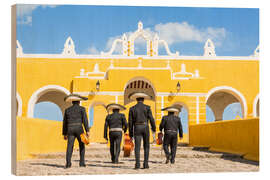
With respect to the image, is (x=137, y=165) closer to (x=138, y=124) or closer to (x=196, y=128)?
(x=138, y=124)

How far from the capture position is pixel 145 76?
16141mm

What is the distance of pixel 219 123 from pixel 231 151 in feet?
5.12

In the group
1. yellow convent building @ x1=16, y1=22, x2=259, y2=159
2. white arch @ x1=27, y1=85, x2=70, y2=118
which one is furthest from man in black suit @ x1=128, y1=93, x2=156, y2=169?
white arch @ x1=27, y1=85, x2=70, y2=118

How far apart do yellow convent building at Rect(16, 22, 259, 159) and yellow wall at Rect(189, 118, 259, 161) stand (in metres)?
1.51

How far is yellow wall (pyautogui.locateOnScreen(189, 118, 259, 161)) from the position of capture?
32.9ft

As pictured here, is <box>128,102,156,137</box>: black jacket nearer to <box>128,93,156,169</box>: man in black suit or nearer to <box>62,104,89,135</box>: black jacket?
<box>128,93,156,169</box>: man in black suit

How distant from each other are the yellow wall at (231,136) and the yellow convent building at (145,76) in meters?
1.51

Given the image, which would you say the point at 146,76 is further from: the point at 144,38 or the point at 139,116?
the point at 139,116

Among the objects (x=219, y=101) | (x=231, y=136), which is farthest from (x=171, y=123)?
(x=219, y=101)

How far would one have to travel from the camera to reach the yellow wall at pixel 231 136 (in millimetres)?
10023

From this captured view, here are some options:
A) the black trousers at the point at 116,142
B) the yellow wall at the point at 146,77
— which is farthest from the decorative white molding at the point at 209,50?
the black trousers at the point at 116,142

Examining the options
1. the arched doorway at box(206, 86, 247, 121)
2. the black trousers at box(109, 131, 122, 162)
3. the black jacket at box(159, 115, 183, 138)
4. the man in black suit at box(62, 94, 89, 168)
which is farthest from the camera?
the arched doorway at box(206, 86, 247, 121)

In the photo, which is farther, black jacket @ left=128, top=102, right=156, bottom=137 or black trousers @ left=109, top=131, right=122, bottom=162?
black trousers @ left=109, top=131, right=122, bottom=162

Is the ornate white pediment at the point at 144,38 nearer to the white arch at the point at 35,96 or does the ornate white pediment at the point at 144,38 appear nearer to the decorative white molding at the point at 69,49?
the decorative white molding at the point at 69,49
